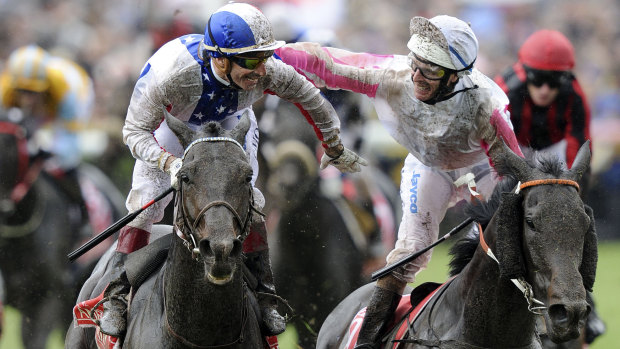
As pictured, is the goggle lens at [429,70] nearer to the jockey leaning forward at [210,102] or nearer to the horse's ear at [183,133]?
the jockey leaning forward at [210,102]

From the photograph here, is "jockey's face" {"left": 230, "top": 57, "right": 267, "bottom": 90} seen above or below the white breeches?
above

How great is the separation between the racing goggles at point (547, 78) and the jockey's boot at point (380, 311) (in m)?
3.16

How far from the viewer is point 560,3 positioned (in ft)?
46.4

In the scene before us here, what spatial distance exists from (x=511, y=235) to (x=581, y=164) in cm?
47

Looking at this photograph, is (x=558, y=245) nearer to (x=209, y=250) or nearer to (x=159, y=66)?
(x=209, y=250)

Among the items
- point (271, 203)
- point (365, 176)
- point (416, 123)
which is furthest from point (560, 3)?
point (416, 123)

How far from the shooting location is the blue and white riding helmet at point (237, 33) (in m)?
4.91

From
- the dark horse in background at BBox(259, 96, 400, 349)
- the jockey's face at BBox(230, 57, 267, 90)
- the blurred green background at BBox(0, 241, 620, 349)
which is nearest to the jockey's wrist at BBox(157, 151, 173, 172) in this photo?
the jockey's face at BBox(230, 57, 267, 90)

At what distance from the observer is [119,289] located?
5145mm

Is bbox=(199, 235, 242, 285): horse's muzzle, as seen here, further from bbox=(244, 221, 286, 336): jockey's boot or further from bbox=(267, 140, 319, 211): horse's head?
bbox=(267, 140, 319, 211): horse's head

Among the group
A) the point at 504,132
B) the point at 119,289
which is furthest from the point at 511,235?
the point at 119,289

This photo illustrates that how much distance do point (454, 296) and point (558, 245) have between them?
2.81ft

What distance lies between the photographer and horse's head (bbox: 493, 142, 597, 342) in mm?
4137

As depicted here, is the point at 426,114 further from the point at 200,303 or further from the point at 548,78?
the point at 548,78
